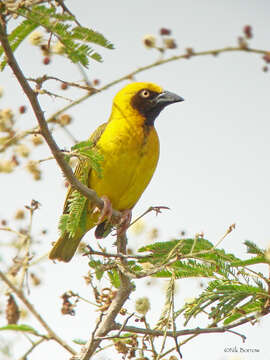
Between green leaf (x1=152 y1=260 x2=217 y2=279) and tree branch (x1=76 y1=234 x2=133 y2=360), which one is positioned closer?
tree branch (x1=76 y1=234 x2=133 y2=360)

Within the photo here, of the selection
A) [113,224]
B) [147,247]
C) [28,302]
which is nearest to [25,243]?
[28,302]

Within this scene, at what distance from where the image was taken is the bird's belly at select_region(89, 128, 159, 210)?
4.34m

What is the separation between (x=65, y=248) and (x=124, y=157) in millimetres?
1124

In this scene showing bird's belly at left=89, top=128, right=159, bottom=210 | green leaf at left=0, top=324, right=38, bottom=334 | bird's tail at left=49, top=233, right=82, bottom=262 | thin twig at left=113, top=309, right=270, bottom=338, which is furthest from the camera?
bird's tail at left=49, top=233, right=82, bottom=262

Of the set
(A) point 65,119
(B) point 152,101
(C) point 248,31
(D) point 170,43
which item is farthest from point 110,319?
(B) point 152,101

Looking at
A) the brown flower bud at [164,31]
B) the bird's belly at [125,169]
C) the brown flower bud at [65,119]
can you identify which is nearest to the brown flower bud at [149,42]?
the brown flower bud at [164,31]

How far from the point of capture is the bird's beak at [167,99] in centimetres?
504

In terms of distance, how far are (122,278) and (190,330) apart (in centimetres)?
51

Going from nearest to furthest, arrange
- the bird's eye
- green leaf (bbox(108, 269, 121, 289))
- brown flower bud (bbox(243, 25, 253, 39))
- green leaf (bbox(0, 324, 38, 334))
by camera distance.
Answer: brown flower bud (bbox(243, 25, 253, 39)) → green leaf (bbox(0, 324, 38, 334)) → green leaf (bbox(108, 269, 121, 289)) → the bird's eye

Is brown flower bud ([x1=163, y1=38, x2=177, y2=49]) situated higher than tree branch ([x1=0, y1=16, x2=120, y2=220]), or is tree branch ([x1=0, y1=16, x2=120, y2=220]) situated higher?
brown flower bud ([x1=163, y1=38, x2=177, y2=49])

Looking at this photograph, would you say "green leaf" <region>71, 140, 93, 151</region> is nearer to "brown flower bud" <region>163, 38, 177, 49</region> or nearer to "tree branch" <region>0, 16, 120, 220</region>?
"tree branch" <region>0, 16, 120, 220</region>

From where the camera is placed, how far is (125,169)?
4355 millimetres

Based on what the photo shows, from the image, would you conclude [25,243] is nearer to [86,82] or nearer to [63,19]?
[86,82]

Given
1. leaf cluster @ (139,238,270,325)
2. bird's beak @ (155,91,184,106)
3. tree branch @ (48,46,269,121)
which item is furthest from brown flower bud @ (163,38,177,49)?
bird's beak @ (155,91,184,106)
